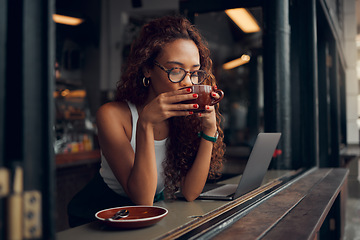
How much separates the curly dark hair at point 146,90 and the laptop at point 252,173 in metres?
0.16

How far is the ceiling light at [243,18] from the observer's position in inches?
127

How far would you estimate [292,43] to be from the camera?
304 centimetres

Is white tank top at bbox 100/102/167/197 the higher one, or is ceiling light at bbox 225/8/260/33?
ceiling light at bbox 225/8/260/33

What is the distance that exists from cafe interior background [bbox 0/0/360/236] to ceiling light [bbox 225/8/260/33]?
35mm

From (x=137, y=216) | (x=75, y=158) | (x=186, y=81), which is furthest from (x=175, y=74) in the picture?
(x=75, y=158)

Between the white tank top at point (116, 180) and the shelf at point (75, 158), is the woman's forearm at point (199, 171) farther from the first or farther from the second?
the shelf at point (75, 158)

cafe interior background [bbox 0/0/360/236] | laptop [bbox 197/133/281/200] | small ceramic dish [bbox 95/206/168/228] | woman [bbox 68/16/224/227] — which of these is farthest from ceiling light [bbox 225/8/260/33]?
small ceramic dish [bbox 95/206/168/228]

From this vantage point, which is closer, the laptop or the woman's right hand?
the woman's right hand

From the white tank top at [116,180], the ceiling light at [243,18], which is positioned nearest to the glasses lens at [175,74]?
the white tank top at [116,180]

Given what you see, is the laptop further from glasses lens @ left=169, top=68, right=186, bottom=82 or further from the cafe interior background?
the cafe interior background

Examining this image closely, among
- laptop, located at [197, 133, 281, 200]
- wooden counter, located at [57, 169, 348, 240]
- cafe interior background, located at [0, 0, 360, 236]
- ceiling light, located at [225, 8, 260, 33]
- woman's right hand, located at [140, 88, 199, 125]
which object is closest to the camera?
cafe interior background, located at [0, 0, 360, 236]

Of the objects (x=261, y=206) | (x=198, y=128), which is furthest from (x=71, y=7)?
(x=261, y=206)

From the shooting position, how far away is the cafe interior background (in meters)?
0.63

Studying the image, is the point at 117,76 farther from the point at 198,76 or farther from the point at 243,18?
the point at 198,76
